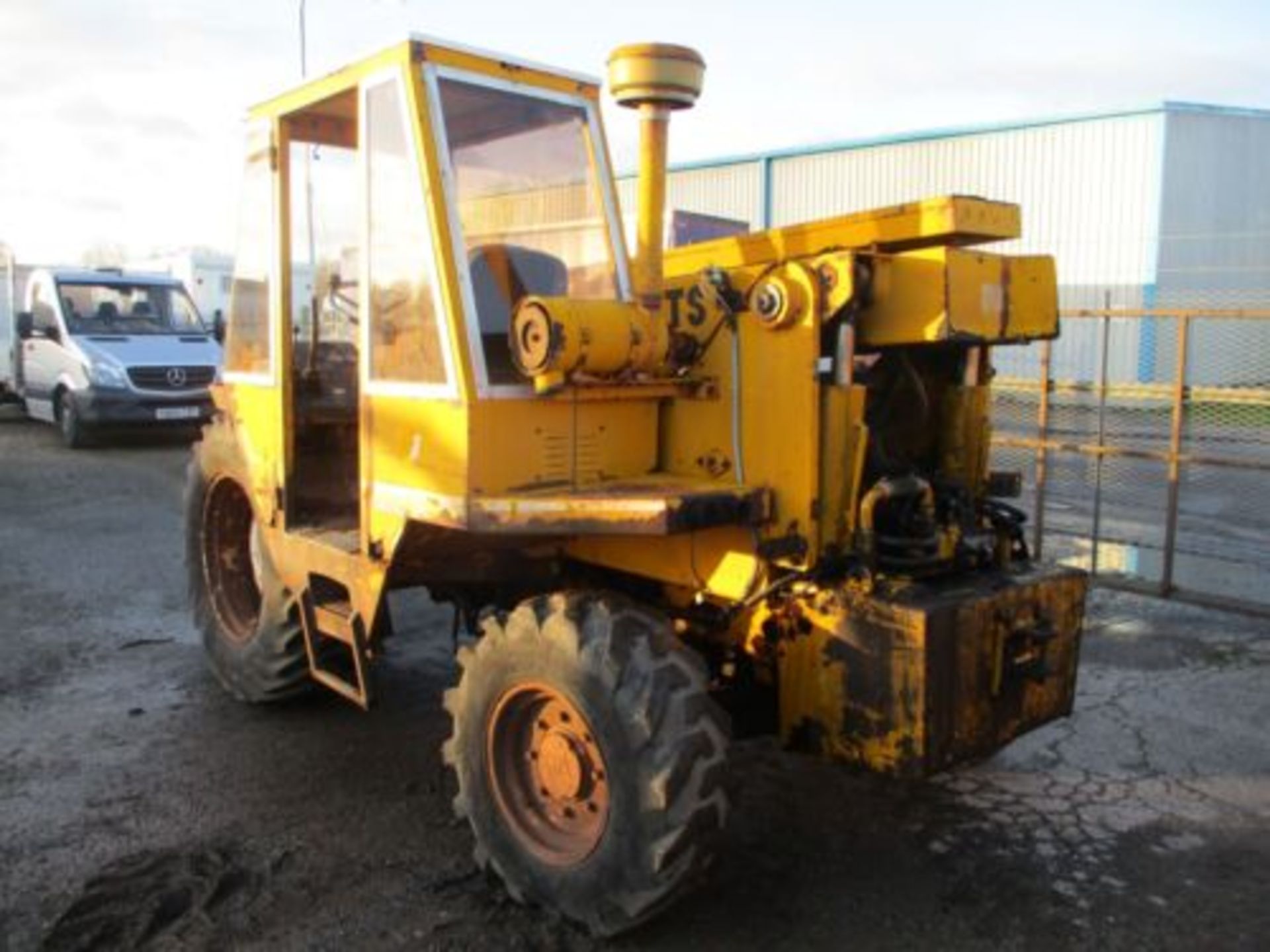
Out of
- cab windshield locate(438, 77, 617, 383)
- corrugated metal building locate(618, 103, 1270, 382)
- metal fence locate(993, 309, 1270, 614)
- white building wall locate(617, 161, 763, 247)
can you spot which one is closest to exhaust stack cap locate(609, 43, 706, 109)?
cab windshield locate(438, 77, 617, 383)

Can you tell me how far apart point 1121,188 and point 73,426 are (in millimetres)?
17154

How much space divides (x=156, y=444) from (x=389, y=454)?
1249 centimetres

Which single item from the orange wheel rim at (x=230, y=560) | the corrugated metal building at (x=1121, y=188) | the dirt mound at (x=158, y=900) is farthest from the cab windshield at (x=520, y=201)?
the corrugated metal building at (x=1121, y=188)

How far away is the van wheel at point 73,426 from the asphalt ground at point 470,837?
9011 millimetres

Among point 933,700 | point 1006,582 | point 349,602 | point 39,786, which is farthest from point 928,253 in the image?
point 39,786

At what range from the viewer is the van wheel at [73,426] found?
48.6ft

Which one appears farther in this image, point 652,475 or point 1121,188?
point 1121,188

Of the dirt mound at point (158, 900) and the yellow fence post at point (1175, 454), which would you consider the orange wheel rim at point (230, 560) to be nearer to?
the dirt mound at point (158, 900)

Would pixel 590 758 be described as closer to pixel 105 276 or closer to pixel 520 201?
pixel 520 201

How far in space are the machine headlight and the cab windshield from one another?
11940mm

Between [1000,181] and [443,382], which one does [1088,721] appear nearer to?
[443,382]

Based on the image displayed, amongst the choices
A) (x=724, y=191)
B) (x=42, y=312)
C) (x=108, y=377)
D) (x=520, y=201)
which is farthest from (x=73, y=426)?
(x=724, y=191)

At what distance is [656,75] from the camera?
3.64 metres

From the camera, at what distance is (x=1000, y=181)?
71.3 feet
